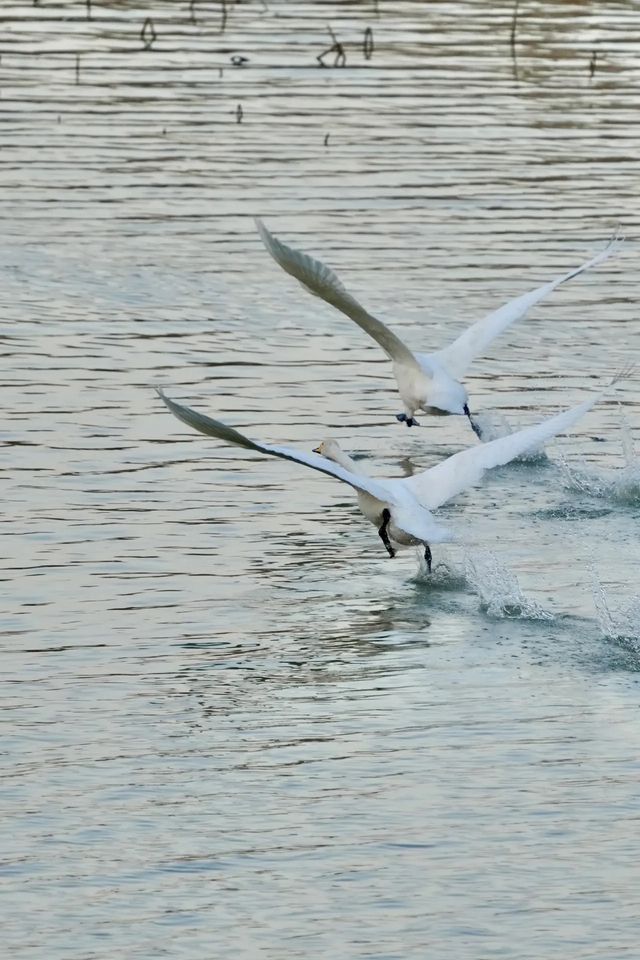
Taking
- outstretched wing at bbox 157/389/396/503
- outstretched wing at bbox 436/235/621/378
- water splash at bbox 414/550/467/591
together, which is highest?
outstretched wing at bbox 157/389/396/503

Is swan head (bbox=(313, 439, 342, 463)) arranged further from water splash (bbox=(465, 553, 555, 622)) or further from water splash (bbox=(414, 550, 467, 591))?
water splash (bbox=(465, 553, 555, 622))

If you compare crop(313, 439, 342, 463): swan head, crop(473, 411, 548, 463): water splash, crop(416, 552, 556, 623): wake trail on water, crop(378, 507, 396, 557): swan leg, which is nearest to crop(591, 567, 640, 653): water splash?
crop(416, 552, 556, 623): wake trail on water

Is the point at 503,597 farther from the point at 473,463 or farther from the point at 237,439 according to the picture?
the point at 237,439

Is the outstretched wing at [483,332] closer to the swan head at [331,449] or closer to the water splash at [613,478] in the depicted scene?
the water splash at [613,478]

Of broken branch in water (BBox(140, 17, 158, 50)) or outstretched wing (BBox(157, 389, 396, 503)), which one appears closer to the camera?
outstretched wing (BBox(157, 389, 396, 503))

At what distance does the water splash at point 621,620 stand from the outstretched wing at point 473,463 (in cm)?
78

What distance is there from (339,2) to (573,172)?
1110 centimetres

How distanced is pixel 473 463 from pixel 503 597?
2.38 ft

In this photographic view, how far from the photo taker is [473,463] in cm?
1088

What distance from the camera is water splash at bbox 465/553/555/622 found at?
10445mm

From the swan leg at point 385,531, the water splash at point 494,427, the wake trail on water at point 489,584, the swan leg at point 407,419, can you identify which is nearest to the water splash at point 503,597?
the wake trail on water at point 489,584

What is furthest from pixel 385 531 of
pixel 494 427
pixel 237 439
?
pixel 494 427

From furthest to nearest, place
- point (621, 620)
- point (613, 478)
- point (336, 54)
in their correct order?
point (336, 54), point (613, 478), point (621, 620)

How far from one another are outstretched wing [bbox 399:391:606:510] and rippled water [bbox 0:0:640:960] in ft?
1.32
